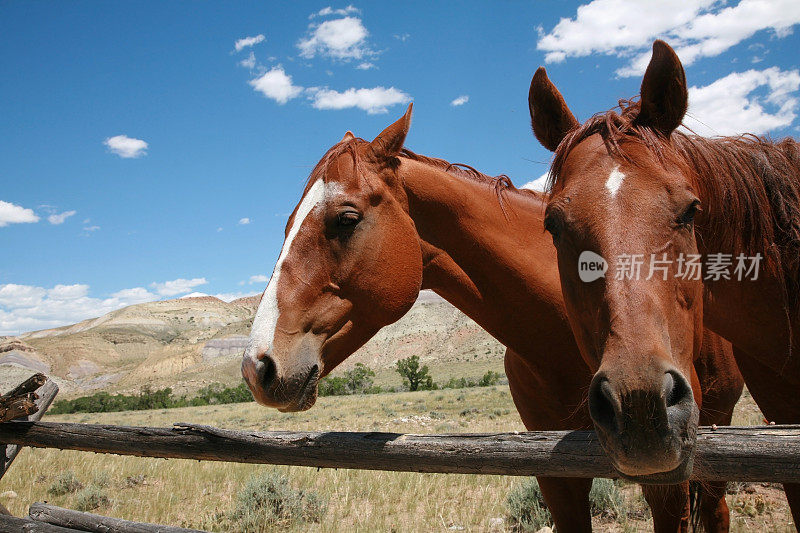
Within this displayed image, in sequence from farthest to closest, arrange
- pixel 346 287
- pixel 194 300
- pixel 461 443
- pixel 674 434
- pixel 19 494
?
1. pixel 194 300
2. pixel 19 494
3. pixel 346 287
4. pixel 461 443
5. pixel 674 434

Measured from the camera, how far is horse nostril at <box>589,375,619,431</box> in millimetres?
1345

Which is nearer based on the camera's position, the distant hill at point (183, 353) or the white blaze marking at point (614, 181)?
the white blaze marking at point (614, 181)

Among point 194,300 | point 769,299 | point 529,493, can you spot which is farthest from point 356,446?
point 194,300

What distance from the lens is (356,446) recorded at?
242 cm

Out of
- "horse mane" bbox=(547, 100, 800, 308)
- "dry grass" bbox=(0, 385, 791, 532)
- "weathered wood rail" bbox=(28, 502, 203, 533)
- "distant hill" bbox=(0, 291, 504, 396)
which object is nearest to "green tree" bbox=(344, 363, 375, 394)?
"distant hill" bbox=(0, 291, 504, 396)

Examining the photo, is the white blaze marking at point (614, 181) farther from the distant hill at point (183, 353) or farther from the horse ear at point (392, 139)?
the distant hill at point (183, 353)

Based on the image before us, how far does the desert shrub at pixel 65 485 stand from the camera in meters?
7.26

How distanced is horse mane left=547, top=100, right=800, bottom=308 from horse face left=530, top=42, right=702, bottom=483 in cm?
8

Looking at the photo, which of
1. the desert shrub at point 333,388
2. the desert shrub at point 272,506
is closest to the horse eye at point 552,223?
the desert shrub at point 272,506

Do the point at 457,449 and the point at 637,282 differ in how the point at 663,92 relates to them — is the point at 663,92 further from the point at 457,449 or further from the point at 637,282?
the point at 457,449

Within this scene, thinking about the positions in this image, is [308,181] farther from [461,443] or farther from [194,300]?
[194,300]

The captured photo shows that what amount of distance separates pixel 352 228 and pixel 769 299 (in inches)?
79.9

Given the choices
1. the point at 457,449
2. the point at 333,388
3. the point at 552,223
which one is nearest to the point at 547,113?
the point at 552,223

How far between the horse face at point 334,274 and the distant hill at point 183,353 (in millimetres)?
50160
